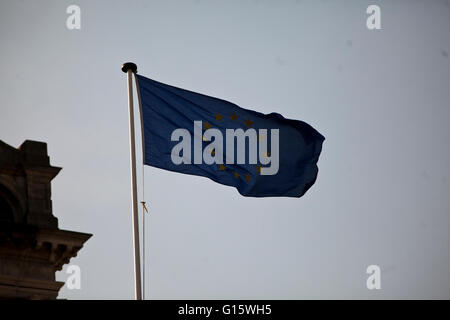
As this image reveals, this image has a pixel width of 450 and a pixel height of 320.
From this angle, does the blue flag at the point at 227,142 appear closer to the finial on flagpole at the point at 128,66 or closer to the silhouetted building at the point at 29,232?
the finial on flagpole at the point at 128,66

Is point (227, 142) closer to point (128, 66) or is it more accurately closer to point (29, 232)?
point (128, 66)

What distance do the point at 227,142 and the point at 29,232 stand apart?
10.8 meters

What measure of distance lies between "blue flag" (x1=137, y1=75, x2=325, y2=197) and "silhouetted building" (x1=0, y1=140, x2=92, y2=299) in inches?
405

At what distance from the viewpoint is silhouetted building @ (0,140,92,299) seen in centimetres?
4000

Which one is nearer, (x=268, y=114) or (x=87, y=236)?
(x=268, y=114)

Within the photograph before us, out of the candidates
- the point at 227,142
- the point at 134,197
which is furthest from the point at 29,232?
the point at 134,197

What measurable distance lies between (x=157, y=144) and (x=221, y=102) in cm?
265

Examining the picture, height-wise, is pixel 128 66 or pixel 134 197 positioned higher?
pixel 128 66

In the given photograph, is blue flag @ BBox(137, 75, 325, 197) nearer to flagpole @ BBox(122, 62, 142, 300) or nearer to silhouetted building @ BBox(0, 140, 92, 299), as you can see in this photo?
flagpole @ BBox(122, 62, 142, 300)

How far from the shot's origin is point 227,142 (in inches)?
1276

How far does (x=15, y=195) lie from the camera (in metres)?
41.4

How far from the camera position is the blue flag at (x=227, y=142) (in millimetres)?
31531
